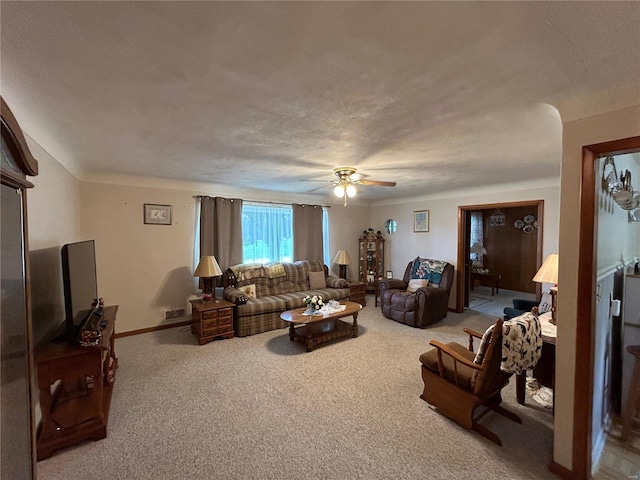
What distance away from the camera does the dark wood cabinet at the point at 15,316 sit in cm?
99

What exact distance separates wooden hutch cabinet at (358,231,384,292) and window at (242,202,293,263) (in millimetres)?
1787

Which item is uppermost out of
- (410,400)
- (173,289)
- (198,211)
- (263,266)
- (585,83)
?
(585,83)

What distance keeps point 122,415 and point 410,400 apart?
95.2 inches

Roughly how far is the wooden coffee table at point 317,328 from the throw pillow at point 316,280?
1.12 m

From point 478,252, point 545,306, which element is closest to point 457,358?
point 545,306

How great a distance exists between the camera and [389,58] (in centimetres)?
127

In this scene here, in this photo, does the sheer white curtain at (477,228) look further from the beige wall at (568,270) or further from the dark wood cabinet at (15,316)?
the dark wood cabinet at (15,316)

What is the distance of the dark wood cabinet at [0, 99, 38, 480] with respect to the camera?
0.99m

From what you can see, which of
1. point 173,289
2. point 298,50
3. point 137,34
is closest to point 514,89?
point 298,50

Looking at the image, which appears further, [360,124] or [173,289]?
[173,289]

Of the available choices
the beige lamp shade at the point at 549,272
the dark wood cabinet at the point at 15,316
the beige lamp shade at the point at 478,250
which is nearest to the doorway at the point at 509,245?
the beige lamp shade at the point at 478,250

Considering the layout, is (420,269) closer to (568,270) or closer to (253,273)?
(253,273)

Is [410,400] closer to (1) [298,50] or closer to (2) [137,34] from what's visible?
(1) [298,50]

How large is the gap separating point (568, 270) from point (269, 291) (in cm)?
396
